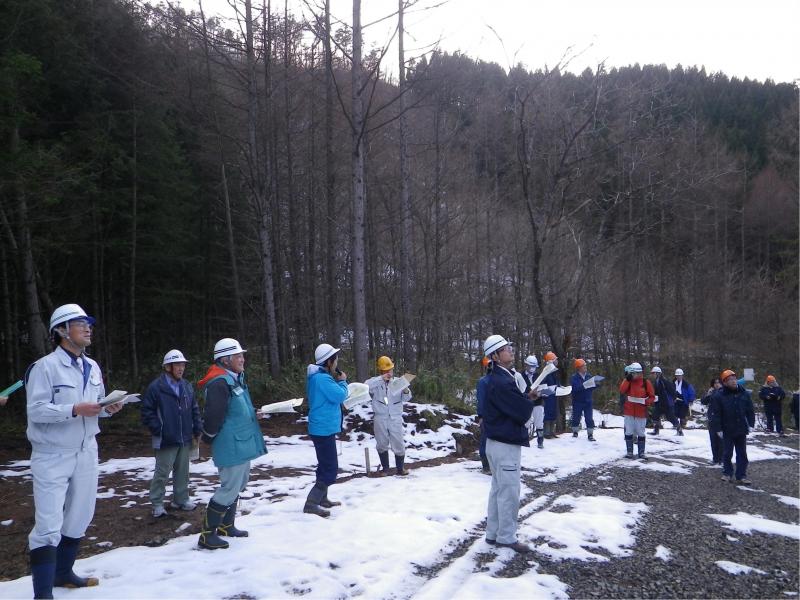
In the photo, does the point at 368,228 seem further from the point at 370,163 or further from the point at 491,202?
the point at 491,202


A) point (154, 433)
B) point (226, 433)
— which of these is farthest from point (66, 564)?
point (154, 433)

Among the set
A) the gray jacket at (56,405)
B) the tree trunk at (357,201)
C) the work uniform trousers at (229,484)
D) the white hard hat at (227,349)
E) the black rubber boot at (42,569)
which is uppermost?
the tree trunk at (357,201)

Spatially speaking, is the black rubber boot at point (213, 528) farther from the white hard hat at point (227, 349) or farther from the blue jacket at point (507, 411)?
the blue jacket at point (507, 411)

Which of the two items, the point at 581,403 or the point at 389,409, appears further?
the point at 581,403

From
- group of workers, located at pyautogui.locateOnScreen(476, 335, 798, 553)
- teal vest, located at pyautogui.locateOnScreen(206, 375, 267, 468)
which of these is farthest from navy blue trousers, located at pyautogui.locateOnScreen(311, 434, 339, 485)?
group of workers, located at pyautogui.locateOnScreen(476, 335, 798, 553)

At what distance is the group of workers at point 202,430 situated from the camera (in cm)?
451

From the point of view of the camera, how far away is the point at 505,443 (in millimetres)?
6191

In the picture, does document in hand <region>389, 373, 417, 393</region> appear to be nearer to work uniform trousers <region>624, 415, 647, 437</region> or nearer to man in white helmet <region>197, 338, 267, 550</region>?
man in white helmet <region>197, 338, 267, 550</region>

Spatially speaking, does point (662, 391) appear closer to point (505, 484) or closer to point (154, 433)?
point (505, 484)

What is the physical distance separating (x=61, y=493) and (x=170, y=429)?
122 inches

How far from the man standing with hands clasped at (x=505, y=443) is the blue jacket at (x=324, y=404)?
1875 millimetres

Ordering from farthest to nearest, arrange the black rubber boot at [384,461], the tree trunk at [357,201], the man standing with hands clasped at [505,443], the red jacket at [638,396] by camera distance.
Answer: the tree trunk at [357,201] → the red jacket at [638,396] → the black rubber boot at [384,461] → the man standing with hands clasped at [505,443]

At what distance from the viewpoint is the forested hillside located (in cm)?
1545

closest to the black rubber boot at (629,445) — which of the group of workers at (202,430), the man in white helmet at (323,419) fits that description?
the group of workers at (202,430)
